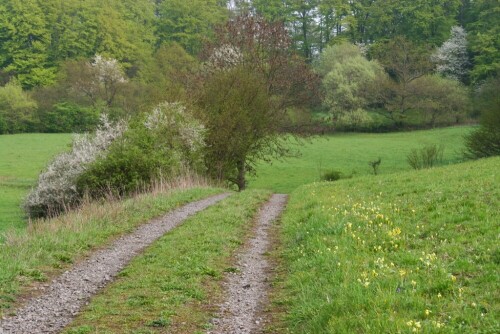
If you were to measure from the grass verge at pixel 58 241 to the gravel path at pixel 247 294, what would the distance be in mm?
3625

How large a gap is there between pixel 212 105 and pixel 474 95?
60.7 metres

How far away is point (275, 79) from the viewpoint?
132 feet

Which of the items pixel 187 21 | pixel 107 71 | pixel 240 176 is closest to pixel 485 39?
pixel 240 176

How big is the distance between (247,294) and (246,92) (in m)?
28.0

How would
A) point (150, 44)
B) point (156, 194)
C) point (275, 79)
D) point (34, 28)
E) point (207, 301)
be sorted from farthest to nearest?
point (150, 44) < point (34, 28) < point (275, 79) < point (156, 194) < point (207, 301)

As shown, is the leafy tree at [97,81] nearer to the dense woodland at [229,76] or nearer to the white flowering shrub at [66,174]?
the dense woodland at [229,76]

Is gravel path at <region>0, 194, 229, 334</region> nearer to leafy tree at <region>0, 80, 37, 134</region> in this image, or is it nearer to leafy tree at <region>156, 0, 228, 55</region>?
leafy tree at <region>0, 80, 37, 134</region>

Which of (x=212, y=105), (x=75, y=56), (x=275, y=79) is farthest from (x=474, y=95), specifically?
(x=75, y=56)

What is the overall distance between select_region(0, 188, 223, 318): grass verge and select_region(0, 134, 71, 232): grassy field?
1119cm

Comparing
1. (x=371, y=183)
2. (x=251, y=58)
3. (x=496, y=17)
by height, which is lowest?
(x=371, y=183)

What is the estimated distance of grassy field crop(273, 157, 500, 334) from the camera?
590 cm

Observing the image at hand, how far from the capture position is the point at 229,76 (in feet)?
119

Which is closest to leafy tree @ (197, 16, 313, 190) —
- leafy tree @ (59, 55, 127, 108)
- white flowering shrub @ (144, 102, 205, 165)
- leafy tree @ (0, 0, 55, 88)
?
white flowering shrub @ (144, 102, 205, 165)

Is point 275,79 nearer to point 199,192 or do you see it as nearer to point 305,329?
point 199,192
